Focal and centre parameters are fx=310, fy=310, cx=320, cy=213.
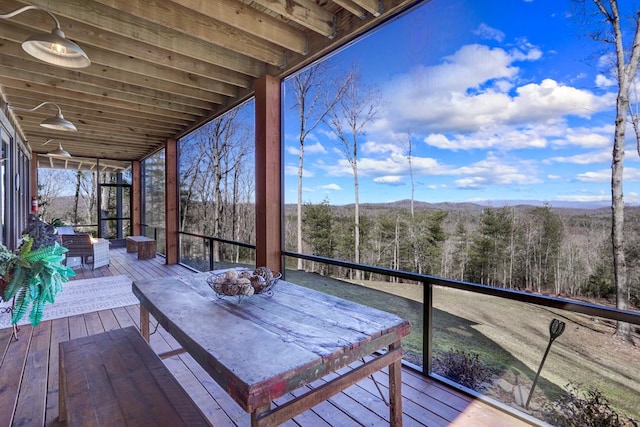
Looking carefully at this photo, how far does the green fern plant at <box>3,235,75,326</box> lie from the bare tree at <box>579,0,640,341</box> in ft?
11.5

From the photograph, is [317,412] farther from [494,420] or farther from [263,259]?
[263,259]

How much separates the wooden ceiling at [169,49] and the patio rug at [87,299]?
2.52 m

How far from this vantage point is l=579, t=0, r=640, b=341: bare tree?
6.81 feet

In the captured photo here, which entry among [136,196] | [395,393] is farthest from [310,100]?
[136,196]

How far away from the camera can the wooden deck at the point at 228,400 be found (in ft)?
5.72

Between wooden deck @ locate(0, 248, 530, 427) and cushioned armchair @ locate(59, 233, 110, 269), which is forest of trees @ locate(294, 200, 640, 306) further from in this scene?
cushioned armchair @ locate(59, 233, 110, 269)

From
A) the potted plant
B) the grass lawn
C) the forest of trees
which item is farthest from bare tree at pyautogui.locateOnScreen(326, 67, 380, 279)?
the potted plant

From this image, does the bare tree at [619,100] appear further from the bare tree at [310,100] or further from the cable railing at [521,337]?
the bare tree at [310,100]

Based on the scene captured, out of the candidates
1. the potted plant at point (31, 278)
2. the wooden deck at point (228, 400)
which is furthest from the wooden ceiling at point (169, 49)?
the wooden deck at point (228, 400)

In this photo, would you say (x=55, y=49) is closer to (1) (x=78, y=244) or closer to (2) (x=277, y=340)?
(2) (x=277, y=340)

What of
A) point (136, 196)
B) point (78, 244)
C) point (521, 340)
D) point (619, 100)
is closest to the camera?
point (619, 100)

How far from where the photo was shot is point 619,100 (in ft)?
6.98

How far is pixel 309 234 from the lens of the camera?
204 inches

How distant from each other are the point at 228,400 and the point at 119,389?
0.83m
